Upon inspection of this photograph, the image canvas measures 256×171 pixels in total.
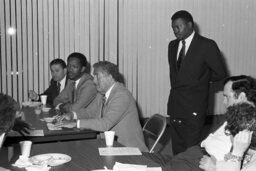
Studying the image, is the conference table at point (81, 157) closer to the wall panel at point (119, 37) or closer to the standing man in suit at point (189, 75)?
the standing man in suit at point (189, 75)

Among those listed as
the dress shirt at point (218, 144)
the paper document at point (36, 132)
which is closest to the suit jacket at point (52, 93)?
the paper document at point (36, 132)

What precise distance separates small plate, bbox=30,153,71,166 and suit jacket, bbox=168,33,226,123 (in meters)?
1.96

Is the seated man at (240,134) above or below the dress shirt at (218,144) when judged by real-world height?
above

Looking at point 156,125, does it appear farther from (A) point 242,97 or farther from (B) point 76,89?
(B) point 76,89

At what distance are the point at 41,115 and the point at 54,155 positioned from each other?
56.4 inches

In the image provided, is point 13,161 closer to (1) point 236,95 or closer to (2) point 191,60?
(1) point 236,95

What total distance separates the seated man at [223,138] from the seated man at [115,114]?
1.74 feet

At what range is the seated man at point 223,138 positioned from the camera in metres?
2.32

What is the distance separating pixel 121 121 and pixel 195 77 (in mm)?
1125

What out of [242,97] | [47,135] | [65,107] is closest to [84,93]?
[65,107]

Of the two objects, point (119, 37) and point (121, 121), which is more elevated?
point (119, 37)

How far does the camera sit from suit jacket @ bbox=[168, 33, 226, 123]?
3871mm

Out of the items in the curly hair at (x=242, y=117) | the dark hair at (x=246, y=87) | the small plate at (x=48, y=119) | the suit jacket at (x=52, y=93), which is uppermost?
the dark hair at (x=246, y=87)

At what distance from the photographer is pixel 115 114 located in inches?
120
